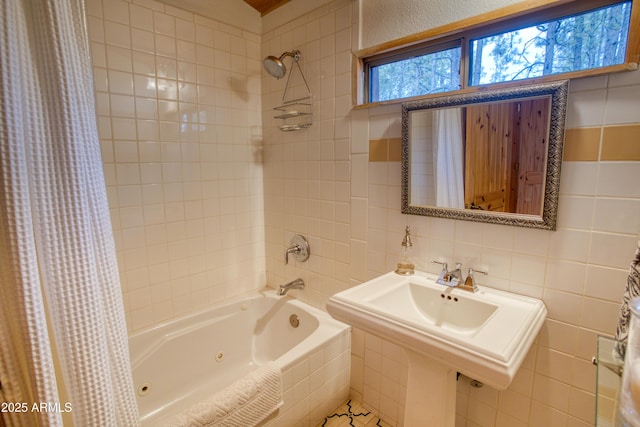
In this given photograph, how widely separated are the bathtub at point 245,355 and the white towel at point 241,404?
0.07 metres

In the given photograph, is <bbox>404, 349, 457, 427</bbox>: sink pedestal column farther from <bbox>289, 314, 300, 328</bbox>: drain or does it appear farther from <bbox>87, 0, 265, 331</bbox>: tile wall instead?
<bbox>87, 0, 265, 331</bbox>: tile wall

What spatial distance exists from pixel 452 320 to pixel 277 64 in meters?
1.59

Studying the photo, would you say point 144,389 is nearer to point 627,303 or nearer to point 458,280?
point 458,280

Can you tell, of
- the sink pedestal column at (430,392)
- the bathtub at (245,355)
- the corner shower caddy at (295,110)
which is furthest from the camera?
the corner shower caddy at (295,110)

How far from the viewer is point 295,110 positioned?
2.00 metres

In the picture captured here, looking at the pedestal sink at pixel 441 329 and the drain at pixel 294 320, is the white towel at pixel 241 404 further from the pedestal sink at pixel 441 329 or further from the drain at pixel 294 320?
the drain at pixel 294 320

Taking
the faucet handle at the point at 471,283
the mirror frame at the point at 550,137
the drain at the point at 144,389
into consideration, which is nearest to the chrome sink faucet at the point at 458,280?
the faucet handle at the point at 471,283

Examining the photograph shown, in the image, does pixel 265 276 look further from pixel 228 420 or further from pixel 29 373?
pixel 29 373

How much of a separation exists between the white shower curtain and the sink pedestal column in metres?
0.64

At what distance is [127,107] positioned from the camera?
5.46 feet

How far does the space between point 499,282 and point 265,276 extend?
5.29 feet

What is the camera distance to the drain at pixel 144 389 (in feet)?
5.52

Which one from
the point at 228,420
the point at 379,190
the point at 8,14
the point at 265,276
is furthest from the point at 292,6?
the point at 228,420

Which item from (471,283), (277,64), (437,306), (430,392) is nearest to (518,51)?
(471,283)
